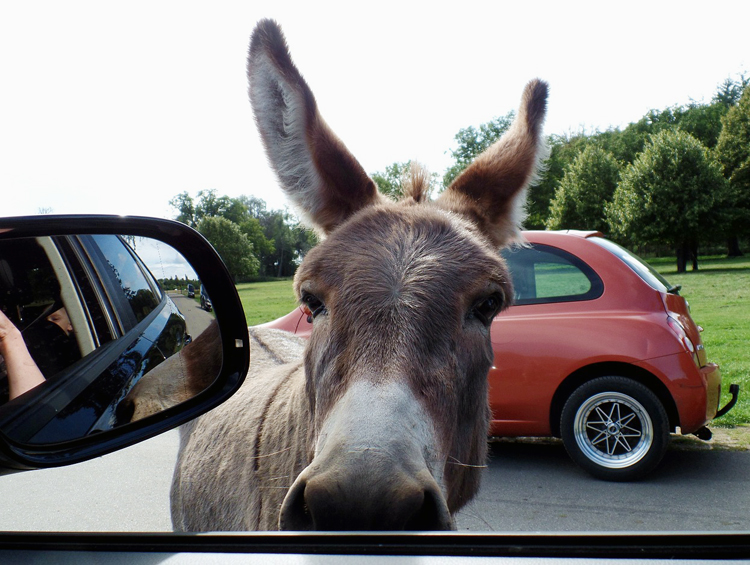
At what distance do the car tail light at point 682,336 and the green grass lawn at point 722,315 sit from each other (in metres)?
1.96

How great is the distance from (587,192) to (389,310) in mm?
48961

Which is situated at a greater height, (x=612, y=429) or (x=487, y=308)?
(x=487, y=308)

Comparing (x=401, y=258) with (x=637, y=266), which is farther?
(x=637, y=266)

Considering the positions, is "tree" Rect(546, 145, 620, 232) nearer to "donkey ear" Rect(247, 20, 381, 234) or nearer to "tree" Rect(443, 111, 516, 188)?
"tree" Rect(443, 111, 516, 188)

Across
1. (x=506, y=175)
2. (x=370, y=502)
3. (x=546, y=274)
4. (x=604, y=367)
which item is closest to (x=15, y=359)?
(x=370, y=502)

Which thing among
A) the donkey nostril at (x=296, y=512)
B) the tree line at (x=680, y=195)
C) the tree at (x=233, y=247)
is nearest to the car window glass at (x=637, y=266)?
the donkey nostril at (x=296, y=512)

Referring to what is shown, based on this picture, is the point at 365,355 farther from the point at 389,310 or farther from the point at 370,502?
the point at 370,502

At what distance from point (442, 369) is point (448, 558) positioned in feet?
2.86

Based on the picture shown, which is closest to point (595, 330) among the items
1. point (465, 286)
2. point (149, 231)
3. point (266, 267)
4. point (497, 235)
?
point (497, 235)

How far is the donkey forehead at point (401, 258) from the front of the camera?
1.88 m

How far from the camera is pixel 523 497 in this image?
461 centimetres

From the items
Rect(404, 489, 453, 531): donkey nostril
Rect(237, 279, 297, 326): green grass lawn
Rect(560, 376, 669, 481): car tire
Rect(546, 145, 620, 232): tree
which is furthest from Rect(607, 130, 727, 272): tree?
Rect(404, 489, 453, 531): donkey nostril

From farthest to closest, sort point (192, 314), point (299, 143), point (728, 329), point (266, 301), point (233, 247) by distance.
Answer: point (266, 301) → point (233, 247) → point (728, 329) → point (299, 143) → point (192, 314)

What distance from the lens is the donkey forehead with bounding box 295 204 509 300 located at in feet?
6.18
